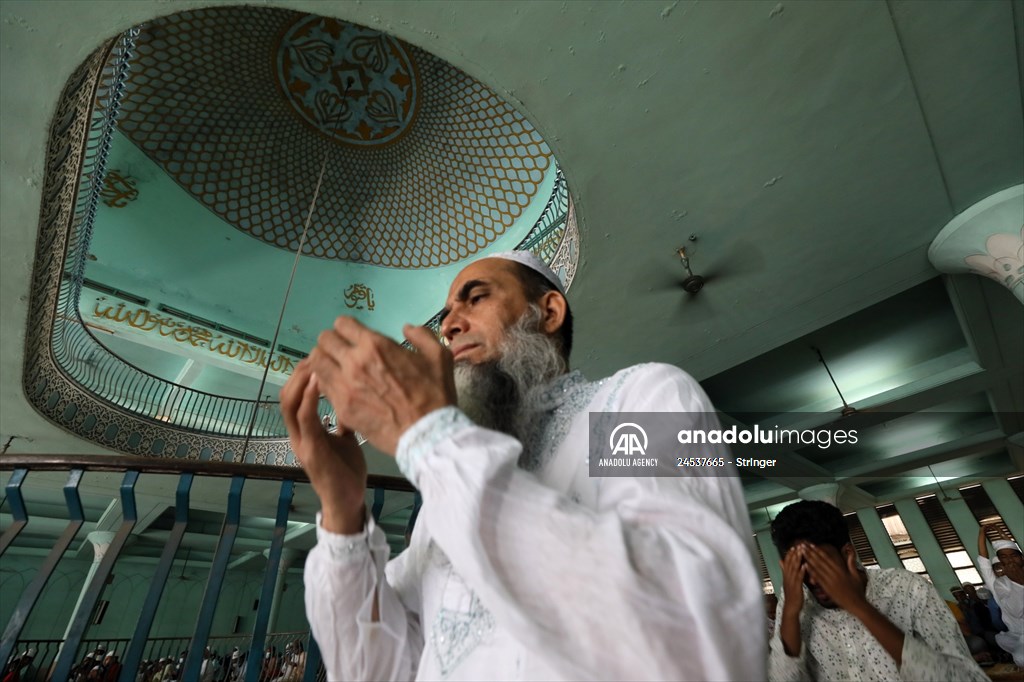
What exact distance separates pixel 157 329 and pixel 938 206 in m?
8.88

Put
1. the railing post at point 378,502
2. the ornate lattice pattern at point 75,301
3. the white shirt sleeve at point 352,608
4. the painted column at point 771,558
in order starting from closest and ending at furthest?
the white shirt sleeve at point 352,608, the railing post at point 378,502, the ornate lattice pattern at point 75,301, the painted column at point 771,558

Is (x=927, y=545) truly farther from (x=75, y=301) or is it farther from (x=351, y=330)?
(x=75, y=301)

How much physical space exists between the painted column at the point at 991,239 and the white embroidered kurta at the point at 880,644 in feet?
9.97

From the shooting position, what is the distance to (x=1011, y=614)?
4.46 meters

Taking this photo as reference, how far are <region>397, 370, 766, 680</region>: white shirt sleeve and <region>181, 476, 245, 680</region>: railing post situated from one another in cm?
110

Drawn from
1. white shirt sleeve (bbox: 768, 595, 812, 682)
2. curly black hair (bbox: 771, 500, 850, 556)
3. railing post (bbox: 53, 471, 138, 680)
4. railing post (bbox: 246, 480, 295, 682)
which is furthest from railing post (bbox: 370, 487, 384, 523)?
white shirt sleeve (bbox: 768, 595, 812, 682)

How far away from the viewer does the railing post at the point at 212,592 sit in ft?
4.28

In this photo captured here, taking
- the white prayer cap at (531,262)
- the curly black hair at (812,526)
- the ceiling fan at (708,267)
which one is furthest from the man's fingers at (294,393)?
the ceiling fan at (708,267)

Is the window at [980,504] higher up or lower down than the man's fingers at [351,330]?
higher up

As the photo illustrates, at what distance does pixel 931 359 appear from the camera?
661cm

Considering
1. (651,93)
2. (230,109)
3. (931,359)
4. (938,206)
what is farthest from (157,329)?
(931,359)

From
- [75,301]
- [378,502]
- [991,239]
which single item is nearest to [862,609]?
[378,502]

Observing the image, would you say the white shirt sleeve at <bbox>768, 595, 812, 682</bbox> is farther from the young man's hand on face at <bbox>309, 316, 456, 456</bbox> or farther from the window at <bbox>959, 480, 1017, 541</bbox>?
the window at <bbox>959, 480, 1017, 541</bbox>

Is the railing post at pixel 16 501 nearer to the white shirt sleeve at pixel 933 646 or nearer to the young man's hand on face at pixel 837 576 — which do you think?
the young man's hand on face at pixel 837 576
